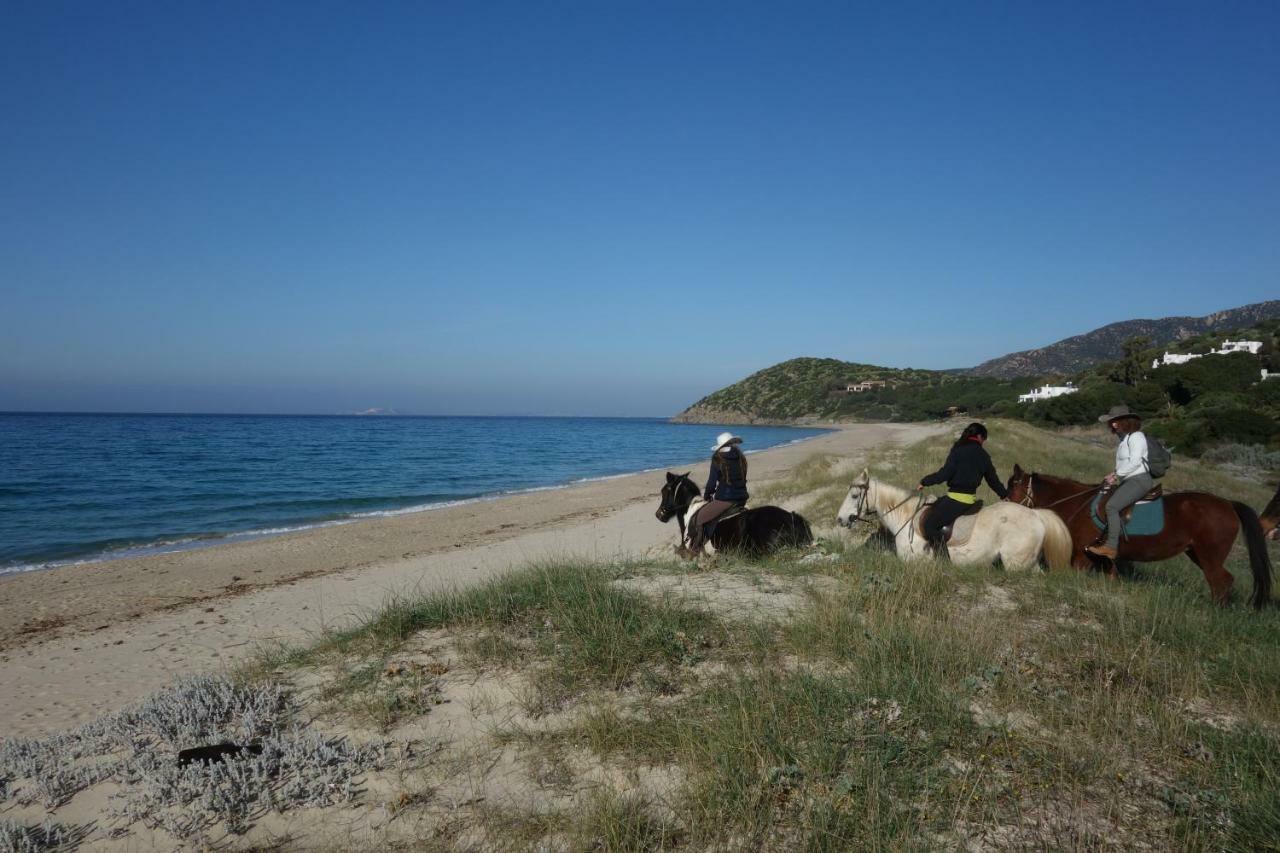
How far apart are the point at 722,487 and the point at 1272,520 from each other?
251 inches

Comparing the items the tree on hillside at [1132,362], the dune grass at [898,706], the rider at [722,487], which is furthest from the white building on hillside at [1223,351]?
the dune grass at [898,706]

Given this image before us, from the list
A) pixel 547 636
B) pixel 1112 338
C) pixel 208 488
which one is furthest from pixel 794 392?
pixel 547 636

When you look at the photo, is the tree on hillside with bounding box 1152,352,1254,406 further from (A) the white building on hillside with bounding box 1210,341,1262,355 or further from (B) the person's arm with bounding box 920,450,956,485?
(B) the person's arm with bounding box 920,450,956,485

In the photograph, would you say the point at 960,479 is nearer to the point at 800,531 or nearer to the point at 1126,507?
the point at 1126,507

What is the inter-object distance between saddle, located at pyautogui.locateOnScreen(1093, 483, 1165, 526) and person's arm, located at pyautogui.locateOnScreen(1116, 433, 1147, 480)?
0.26m

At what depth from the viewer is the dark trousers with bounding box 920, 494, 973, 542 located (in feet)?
26.4

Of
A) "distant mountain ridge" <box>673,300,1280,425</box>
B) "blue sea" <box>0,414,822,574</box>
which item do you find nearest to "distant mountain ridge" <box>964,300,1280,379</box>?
"distant mountain ridge" <box>673,300,1280,425</box>

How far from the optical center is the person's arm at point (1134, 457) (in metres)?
7.42

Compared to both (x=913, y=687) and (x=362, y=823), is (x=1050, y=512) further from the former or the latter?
(x=362, y=823)

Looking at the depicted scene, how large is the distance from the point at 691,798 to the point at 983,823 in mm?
1499

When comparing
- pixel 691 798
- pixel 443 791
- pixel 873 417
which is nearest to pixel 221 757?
pixel 443 791

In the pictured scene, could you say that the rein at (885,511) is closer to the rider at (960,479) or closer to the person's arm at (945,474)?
the rider at (960,479)

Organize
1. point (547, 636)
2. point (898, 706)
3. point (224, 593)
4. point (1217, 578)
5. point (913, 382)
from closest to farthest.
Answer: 1. point (898, 706)
2. point (547, 636)
3. point (1217, 578)
4. point (224, 593)
5. point (913, 382)

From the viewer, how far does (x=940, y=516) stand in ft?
26.6
